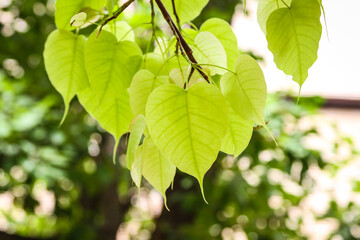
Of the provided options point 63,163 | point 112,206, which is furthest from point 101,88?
point 112,206

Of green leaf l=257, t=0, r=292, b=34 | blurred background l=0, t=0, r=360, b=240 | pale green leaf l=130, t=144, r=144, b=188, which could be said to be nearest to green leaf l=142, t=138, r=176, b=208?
pale green leaf l=130, t=144, r=144, b=188

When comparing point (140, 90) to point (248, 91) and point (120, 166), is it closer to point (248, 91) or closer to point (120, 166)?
point (248, 91)

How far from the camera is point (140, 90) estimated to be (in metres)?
0.30

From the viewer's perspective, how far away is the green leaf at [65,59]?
35 cm

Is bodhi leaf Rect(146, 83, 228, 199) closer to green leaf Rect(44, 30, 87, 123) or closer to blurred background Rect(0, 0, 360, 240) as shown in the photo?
green leaf Rect(44, 30, 87, 123)

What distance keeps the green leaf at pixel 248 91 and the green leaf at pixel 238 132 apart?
0.02m

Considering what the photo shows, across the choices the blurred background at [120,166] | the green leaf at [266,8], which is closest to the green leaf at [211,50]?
the green leaf at [266,8]

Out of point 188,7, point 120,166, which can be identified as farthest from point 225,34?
point 120,166

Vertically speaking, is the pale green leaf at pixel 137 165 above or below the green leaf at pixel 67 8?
below

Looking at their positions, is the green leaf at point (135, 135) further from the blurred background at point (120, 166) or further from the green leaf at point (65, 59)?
the blurred background at point (120, 166)

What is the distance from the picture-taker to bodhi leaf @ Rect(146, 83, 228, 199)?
0.25 meters

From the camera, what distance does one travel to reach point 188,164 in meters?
0.25

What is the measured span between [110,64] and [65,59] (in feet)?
0.15

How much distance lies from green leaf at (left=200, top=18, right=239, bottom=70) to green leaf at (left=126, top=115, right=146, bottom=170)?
0.11 m
